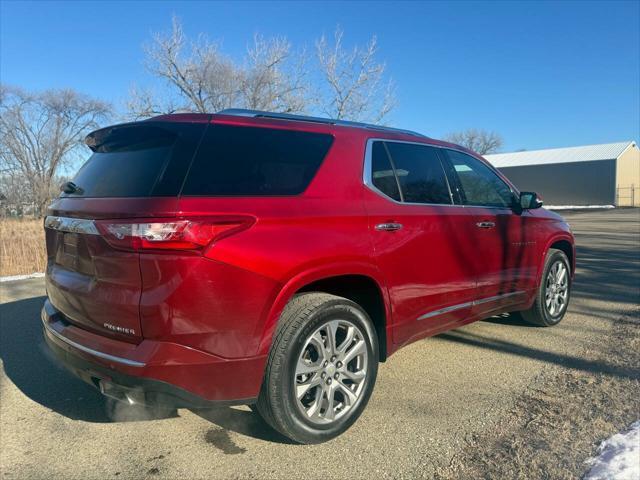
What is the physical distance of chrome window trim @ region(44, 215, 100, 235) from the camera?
2.55 meters

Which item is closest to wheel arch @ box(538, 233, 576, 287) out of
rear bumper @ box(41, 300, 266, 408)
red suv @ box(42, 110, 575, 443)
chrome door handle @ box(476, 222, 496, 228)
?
chrome door handle @ box(476, 222, 496, 228)

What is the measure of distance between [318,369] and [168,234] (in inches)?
47.2

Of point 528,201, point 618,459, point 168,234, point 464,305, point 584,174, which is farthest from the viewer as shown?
point 584,174

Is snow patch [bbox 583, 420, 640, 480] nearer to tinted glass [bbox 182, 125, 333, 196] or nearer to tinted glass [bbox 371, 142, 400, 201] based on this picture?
tinted glass [bbox 371, 142, 400, 201]

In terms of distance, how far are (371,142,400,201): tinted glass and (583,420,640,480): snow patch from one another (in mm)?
1938

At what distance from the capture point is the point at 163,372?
7.61 ft

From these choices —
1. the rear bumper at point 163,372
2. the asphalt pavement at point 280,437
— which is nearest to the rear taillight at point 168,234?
the rear bumper at point 163,372

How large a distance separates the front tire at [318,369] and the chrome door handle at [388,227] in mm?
542

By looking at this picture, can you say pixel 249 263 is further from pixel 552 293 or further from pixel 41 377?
pixel 552 293

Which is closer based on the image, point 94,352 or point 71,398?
point 94,352

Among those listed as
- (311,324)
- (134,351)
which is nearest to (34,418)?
(134,351)

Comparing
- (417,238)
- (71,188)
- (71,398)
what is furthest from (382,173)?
(71,398)

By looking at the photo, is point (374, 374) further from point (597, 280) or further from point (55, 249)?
point (597, 280)

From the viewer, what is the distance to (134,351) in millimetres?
2350
